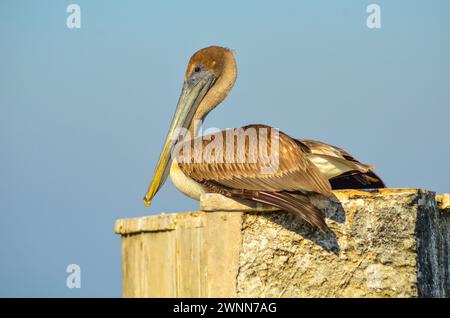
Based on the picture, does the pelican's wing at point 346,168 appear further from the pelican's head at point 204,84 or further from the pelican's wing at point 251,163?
the pelican's head at point 204,84

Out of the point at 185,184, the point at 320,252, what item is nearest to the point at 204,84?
the point at 185,184

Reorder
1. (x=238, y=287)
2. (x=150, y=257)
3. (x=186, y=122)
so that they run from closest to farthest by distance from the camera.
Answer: (x=238, y=287), (x=150, y=257), (x=186, y=122)

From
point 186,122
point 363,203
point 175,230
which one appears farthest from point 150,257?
point 186,122

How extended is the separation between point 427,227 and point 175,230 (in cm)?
186

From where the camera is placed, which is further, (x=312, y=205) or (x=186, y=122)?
(x=186, y=122)

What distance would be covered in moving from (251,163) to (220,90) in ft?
8.28

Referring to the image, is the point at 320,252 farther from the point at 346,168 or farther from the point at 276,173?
the point at 346,168

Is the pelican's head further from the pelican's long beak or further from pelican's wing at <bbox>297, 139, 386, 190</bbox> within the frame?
pelican's wing at <bbox>297, 139, 386, 190</bbox>

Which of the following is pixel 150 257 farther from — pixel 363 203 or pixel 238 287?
pixel 363 203

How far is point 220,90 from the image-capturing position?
9.86 meters

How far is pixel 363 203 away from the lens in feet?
20.8

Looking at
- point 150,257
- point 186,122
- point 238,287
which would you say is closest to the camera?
point 238,287

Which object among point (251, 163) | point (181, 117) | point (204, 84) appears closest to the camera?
point (251, 163)

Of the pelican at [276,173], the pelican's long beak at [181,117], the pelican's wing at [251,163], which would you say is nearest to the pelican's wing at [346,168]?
the pelican at [276,173]
